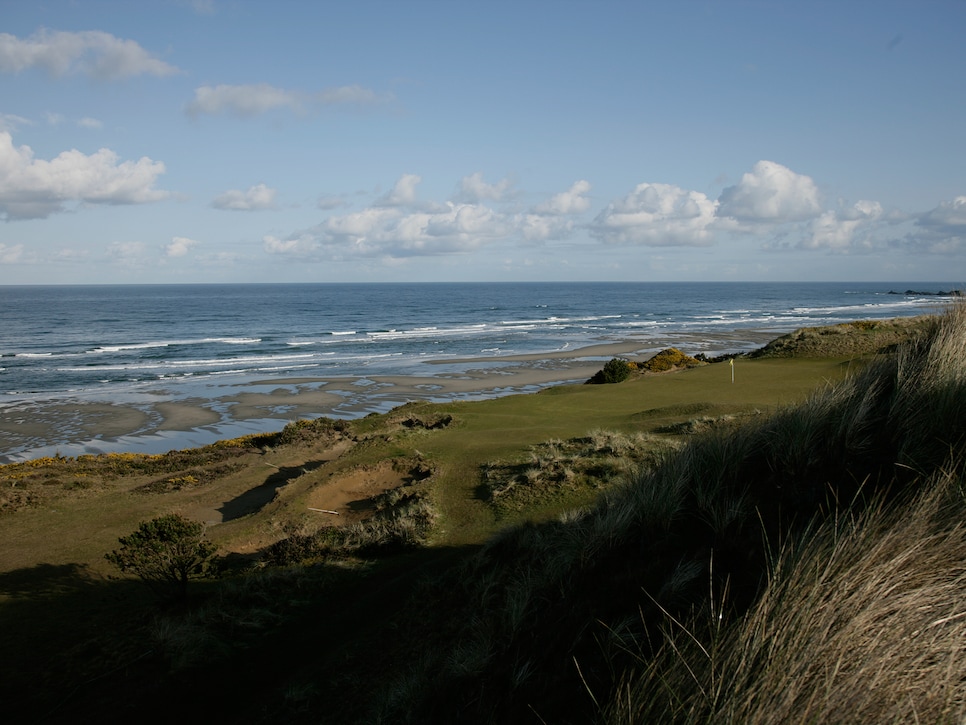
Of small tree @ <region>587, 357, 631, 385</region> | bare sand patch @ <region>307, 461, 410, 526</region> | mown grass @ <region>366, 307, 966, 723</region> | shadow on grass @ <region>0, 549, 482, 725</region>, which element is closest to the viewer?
mown grass @ <region>366, 307, 966, 723</region>

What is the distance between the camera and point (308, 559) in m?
9.02

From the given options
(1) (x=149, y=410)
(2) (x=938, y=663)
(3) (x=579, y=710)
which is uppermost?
(2) (x=938, y=663)

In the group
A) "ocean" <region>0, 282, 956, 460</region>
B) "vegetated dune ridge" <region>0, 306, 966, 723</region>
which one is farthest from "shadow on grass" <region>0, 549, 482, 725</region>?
"ocean" <region>0, 282, 956, 460</region>

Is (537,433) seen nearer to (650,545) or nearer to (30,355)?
(650,545)

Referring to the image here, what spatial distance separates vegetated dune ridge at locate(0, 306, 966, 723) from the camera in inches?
110

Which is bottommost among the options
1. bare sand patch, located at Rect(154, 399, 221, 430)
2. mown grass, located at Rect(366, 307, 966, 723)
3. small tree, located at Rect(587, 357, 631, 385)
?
bare sand patch, located at Rect(154, 399, 221, 430)

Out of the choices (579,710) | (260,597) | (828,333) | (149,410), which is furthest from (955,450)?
(149,410)

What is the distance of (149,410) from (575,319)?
187ft

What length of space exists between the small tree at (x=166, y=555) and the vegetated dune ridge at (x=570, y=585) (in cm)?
40

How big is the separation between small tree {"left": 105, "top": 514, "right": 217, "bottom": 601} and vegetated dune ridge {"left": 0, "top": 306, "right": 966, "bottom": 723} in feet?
1.33

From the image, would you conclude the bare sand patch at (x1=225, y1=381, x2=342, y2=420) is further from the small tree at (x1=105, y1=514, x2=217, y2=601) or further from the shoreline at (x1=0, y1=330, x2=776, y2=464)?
the small tree at (x1=105, y1=514, x2=217, y2=601)

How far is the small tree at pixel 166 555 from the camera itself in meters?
8.31

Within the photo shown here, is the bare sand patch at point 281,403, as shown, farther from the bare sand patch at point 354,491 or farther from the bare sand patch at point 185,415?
A: the bare sand patch at point 354,491

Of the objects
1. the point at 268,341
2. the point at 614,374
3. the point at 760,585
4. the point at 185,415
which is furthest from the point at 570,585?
the point at 268,341
